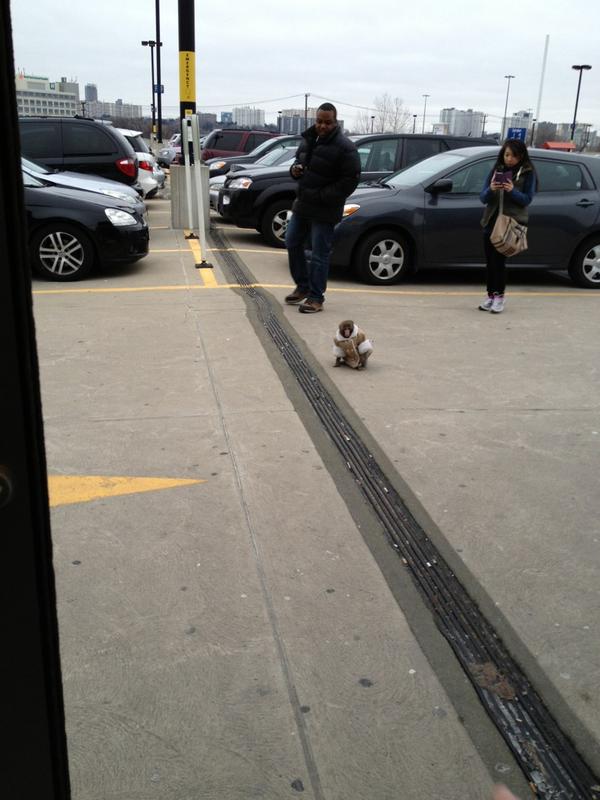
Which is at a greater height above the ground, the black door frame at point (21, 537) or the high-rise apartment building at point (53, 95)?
the high-rise apartment building at point (53, 95)

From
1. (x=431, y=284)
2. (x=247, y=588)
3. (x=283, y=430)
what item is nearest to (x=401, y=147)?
(x=431, y=284)

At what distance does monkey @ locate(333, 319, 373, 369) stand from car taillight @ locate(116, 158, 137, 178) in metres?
8.58

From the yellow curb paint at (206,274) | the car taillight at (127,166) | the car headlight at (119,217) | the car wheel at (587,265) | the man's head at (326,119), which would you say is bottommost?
the yellow curb paint at (206,274)

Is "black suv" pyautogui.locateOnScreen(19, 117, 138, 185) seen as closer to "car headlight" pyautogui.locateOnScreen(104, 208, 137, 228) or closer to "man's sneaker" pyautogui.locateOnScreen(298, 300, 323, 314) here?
"car headlight" pyautogui.locateOnScreen(104, 208, 137, 228)

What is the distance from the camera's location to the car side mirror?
8.41 meters

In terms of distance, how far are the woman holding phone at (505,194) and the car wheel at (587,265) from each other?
86.8 inches

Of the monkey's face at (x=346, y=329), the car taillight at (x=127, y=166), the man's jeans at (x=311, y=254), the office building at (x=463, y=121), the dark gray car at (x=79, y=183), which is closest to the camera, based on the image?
the monkey's face at (x=346, y=329)

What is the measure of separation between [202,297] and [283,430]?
365cm

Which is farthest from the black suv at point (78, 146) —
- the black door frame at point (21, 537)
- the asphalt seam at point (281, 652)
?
the black door frame at point (21, 537)

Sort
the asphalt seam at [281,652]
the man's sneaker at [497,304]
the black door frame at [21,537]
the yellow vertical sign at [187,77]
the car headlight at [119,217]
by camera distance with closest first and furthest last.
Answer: the black door frame at [21,537] < the asphalt seam at [281,652] < the man's sneaker at [497,304] < the car headlight at [119,217] < the yellow vertical sign at [187,77]

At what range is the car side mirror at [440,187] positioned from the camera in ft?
27.6

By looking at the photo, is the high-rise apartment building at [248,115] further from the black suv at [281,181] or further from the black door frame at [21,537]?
the black door frame at [21,537]

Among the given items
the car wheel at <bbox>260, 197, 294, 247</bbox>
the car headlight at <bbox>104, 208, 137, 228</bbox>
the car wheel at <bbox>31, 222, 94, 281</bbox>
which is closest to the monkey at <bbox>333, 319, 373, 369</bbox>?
the car headlight at <bbox>104, 208, 137, 228</bbox>

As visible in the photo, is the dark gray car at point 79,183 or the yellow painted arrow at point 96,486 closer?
the yellow painted arrow at point 96,486
